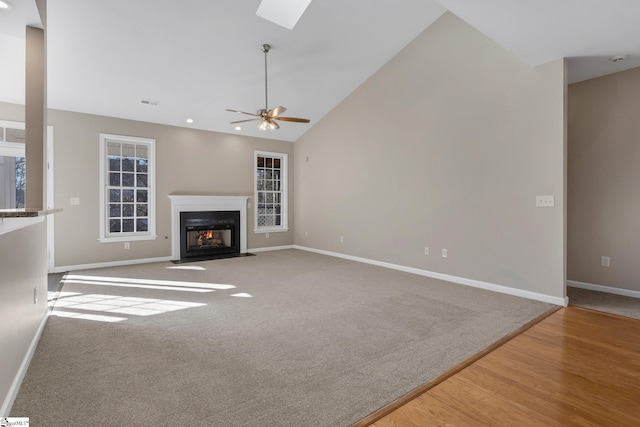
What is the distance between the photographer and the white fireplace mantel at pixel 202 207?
652 centimetres

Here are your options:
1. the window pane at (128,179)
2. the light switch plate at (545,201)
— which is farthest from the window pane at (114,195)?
the light switch plate at (545,201)

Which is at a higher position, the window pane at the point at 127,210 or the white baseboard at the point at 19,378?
the window pane at the point at 127,210

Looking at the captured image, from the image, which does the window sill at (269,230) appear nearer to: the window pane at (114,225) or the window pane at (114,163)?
the window pane at (114,225)

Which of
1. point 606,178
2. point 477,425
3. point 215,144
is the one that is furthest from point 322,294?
point 215,144

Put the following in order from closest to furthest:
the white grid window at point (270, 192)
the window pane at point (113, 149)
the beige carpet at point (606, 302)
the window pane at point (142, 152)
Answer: the beige carpet at point (606, 302) < the window pane at point (113, 149) < the window pane at point (142, 152) < the white grid window at point (270, 192)

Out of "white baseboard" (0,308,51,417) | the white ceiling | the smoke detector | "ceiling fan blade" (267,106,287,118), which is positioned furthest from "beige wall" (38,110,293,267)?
the smoke detector

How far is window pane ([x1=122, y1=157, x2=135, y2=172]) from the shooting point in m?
6.12

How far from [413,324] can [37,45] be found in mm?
4412

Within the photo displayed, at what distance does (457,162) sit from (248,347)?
12.7 feet

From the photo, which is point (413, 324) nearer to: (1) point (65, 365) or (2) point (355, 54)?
(1) point (65, 365)

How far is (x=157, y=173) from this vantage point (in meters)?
6.33

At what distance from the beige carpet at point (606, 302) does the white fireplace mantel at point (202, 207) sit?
6069 mm

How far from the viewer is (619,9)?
2.81m

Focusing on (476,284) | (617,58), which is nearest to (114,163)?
(476,284)
